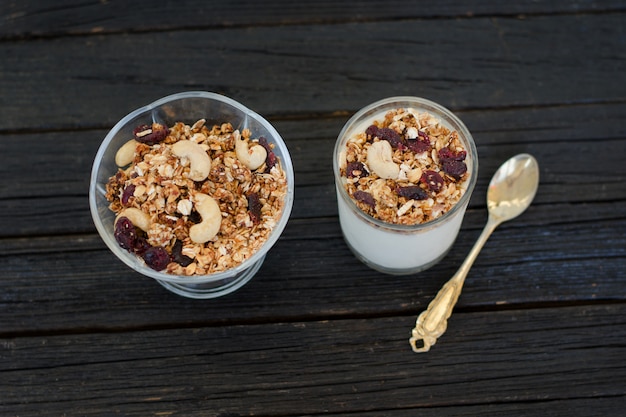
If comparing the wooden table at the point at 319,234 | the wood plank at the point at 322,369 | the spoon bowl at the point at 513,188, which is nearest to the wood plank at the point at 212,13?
the wooden table at the point at 319,234

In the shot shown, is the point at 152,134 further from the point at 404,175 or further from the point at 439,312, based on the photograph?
the point at 439,312

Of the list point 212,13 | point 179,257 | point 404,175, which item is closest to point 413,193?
point 404,175

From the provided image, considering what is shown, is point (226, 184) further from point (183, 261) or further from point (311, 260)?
A: point (311, 260)

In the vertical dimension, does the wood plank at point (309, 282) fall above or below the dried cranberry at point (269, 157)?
below

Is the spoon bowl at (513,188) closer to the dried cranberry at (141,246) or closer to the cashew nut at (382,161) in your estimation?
the cashew nut at (382,161)

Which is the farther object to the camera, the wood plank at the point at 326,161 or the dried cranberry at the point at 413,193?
the wood plank at the point at 326,161

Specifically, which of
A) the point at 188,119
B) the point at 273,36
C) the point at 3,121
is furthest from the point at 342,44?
the point at 3,121

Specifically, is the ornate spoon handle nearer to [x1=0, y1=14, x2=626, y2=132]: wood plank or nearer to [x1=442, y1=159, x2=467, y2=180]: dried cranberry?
[x1=442, y1=159, x2=467, y2=180]: dried cranberry
